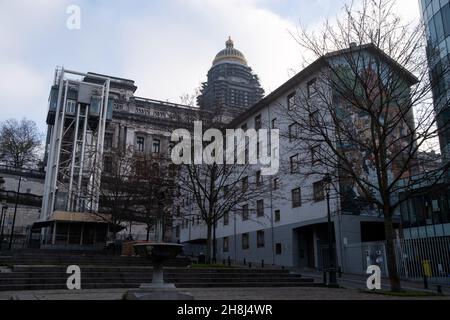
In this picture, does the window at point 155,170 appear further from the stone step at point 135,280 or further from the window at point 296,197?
the stone step at point 135,280

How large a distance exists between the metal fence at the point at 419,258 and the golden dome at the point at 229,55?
9686cm

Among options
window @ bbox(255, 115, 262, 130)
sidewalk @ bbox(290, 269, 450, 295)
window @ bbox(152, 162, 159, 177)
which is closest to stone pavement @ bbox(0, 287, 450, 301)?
sidewalk @ bbox(290, 269, 450, 295)

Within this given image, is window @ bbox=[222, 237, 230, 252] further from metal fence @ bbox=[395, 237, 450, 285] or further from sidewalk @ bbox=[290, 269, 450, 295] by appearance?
metal fence @ bbox=[395, 237, 450, 285]

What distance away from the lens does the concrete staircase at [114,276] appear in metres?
14.6

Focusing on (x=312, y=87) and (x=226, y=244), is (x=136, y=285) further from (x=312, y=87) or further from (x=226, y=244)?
(x=226, y=244)

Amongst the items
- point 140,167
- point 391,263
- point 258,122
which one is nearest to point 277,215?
point 258,122

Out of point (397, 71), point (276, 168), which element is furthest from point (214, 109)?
point (397, 71)

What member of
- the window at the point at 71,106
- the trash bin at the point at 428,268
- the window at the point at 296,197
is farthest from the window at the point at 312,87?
the window at the point at 71,106

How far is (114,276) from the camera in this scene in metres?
16.2

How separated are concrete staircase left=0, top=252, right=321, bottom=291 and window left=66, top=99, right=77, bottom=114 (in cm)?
2634

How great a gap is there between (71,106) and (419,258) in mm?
36649

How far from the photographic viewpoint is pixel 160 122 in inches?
2709
